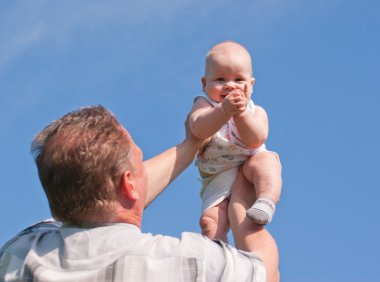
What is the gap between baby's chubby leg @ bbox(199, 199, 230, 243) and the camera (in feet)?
17.3

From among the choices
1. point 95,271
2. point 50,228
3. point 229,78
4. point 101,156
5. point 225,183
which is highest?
point 229,78

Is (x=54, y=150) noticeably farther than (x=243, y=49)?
No

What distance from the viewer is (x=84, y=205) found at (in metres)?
3.78

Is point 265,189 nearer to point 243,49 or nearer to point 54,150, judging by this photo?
point 243,49

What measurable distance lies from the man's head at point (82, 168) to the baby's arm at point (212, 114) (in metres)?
1.19

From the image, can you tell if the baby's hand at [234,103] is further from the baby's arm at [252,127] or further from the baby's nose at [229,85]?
the baby's nose at [229,85]

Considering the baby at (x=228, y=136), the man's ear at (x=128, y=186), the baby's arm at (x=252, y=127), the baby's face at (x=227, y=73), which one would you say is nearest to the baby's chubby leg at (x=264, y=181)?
the baby at (x=228, y=136)

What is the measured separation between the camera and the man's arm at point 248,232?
14.4 feet

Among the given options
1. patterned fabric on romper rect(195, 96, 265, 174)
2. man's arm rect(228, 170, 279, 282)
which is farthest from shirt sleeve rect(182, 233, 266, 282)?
patterned fabric on romper rect(195, 96, 265, 174)

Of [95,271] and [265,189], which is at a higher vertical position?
Answer: [265,189]

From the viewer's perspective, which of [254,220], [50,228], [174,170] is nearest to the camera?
[50,228]

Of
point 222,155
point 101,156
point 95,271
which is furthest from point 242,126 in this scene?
point 95,271

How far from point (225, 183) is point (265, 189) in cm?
48

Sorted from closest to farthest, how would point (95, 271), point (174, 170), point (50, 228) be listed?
point (95, 271), point (50, 228), point (174, 170)
